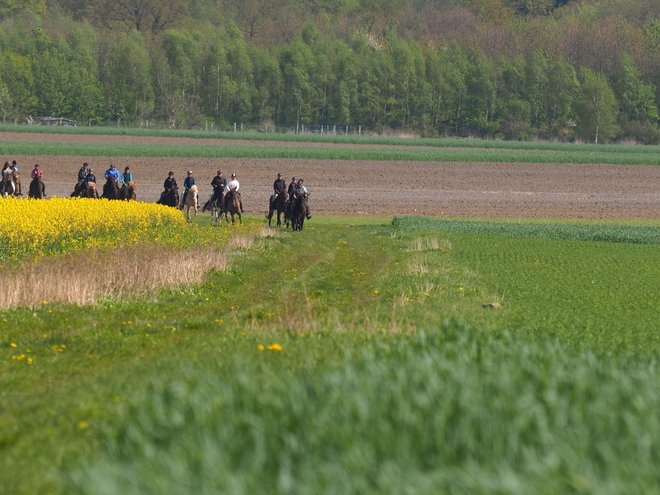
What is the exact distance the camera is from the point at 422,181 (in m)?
56.9

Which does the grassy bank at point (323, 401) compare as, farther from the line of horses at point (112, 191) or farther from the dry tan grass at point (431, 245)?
the line of horses at point (112, 191)

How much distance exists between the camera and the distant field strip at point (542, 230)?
35.3 metres

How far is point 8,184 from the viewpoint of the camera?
40.1 m

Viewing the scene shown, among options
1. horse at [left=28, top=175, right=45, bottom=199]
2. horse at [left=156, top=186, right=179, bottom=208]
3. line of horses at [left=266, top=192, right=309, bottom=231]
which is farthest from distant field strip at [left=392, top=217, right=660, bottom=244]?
horse at [left=28, top=175, right=45, bottom=199]

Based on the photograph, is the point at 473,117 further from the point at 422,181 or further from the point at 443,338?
the point at 443,338

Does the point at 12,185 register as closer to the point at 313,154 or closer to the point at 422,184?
the point at 422,184

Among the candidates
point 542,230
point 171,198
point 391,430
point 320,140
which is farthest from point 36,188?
point 320,140

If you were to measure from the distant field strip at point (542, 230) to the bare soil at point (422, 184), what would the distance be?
739cm

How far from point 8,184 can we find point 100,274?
24.6 metres

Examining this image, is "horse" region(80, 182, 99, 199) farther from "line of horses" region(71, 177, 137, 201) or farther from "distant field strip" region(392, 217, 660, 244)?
"distant field strip" region(392, 217, 660, 244)

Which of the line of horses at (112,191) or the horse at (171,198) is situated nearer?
the line of horses at (112,191)

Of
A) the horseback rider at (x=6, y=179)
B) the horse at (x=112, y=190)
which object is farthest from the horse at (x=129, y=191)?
the horseback rider at (x=6, y=179)

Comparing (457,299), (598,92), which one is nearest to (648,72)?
(598,92)

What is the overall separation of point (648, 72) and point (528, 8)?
62.4m
